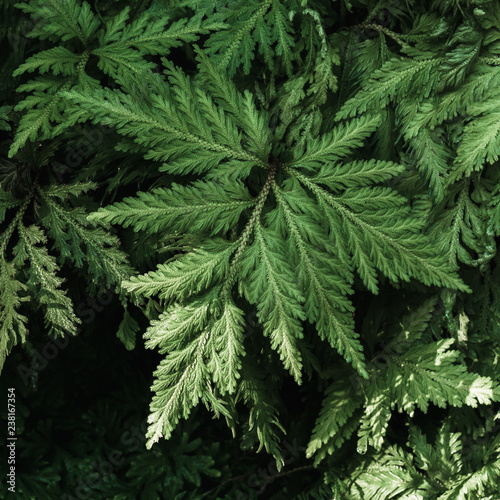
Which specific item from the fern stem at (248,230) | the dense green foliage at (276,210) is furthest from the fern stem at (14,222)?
the fern stem at (248,230)

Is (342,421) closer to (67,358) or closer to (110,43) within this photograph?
(67,358)

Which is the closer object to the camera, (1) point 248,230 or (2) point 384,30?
(1) point 248,230

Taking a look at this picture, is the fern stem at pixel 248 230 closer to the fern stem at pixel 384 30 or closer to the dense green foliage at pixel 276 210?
the dense green foliage at pixel 276 210

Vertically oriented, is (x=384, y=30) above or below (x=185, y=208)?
above

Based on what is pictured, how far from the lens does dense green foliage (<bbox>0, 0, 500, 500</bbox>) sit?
1610mm

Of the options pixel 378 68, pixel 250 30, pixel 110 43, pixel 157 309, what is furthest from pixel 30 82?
pixel 378 68

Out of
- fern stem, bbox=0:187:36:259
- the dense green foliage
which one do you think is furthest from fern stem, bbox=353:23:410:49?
fern stem, bbox=0:187:36:259

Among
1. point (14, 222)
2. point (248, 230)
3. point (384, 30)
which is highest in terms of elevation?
point (384, 30)

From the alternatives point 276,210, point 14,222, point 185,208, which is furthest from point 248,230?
point 14,222

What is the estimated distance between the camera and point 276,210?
1.66m

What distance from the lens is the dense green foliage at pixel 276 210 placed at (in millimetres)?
1610

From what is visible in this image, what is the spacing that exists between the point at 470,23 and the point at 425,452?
158 cm

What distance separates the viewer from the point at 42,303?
1835 millimetres

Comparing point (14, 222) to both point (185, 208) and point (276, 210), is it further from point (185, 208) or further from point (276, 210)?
point (276, 210)
